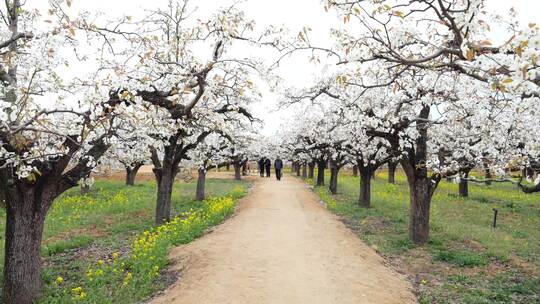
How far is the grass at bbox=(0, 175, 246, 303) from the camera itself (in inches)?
325

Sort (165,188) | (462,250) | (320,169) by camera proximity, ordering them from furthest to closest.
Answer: (320,169) → (165,188) → (462,250)

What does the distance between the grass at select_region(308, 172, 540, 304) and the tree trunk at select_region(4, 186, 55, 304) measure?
23.9 ft

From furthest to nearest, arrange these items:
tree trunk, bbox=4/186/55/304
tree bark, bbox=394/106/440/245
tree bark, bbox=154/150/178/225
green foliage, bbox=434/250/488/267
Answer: tree bark, bbox=154/150/178/225 < tree bark, bbox=394/106/440/245 < green foliage, bbox=434/250/488/267 < tree trunk, bbox=4/186/55/304

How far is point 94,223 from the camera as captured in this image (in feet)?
52.6

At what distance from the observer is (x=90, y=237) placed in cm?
1333

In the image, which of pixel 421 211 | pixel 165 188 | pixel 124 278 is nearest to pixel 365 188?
pixel 421 211

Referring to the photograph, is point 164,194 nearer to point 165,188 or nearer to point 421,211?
point 165,188

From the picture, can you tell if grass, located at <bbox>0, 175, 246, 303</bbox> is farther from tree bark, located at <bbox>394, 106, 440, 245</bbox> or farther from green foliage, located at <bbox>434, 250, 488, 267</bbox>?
green foliage, located at <bbox>434, 250, 488, 267</bbox>

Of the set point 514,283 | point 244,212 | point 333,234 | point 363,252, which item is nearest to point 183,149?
point 244,212

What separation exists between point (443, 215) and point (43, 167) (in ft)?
57.4

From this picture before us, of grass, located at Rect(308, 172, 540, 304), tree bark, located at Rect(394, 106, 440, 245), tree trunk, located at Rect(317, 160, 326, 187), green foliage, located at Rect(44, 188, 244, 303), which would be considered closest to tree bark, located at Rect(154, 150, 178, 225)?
green foliage, located at Rect(44, 188, 244, 303)

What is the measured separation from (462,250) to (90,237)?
11254 millimetres

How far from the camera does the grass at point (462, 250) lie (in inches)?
348

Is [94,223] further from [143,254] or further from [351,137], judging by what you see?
[351,137]
